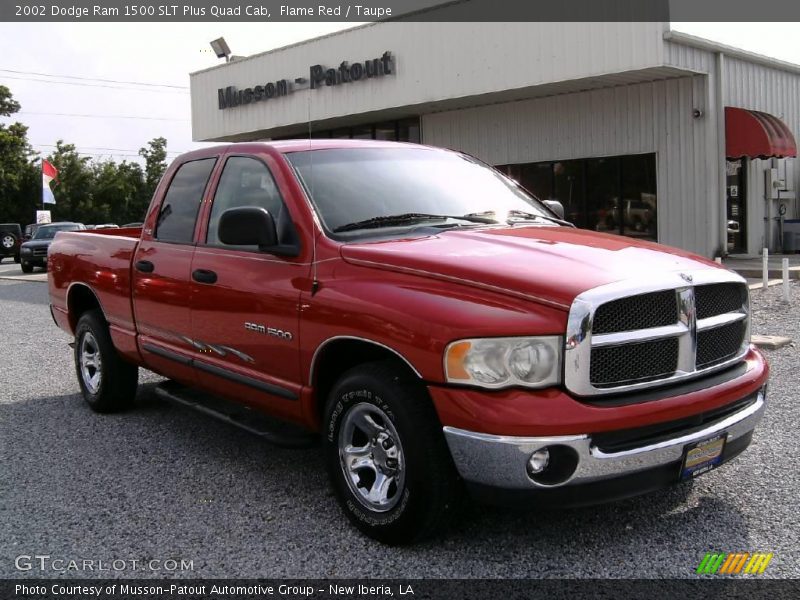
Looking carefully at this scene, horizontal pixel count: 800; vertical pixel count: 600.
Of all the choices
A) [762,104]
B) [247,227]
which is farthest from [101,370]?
[762,104]

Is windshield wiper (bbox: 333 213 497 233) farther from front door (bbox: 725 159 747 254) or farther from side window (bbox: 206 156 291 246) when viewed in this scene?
front door (bbox: 725 159 747 254)

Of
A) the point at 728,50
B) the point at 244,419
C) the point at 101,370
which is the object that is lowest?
the point at 244,419

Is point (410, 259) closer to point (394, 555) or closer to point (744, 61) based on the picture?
point (394, 555)

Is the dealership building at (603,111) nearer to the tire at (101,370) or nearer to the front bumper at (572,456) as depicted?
the tire at (101,370)

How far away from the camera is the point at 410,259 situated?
3.64 metres

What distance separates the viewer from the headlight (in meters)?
3.17

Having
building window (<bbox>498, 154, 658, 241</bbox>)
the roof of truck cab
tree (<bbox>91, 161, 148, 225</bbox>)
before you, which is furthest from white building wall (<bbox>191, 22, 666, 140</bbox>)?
tree (<bbox>91, 161, 148, 225</bbox>)

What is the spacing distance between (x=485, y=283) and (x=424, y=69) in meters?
17.1

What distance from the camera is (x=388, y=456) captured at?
11.9 feet

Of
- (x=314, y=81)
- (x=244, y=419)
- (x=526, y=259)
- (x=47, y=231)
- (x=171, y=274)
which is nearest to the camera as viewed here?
(x=526, y=259)

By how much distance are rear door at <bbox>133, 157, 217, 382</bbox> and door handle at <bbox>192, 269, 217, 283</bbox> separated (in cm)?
9

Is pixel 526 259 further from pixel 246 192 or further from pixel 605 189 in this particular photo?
pixel 605 189

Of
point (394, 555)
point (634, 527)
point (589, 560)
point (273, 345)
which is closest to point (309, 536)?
point (394, 555)

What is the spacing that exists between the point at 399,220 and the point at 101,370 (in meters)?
3.13
